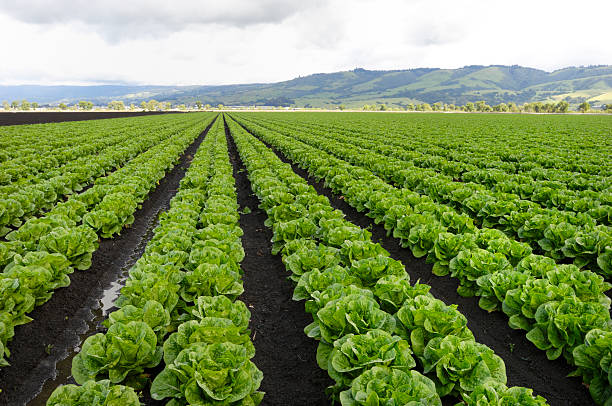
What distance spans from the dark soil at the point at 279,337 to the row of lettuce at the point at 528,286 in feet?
10.9

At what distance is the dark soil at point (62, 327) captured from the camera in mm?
5008

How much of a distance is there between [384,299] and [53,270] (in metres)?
6.24

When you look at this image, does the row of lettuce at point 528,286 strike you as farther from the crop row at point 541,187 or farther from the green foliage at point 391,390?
the crop row at point 541,187

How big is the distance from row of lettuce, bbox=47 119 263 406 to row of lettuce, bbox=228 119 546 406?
1143 mm

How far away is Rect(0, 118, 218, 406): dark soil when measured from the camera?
16.4ft

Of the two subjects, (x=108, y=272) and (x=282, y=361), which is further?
(x=108, y=272)

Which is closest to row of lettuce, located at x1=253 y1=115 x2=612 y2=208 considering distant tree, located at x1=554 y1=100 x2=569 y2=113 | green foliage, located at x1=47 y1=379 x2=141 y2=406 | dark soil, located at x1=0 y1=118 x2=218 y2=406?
green foliage, located at x1=47 y1=379 x2=141 y2=406

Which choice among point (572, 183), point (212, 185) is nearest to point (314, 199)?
point (212, 185)

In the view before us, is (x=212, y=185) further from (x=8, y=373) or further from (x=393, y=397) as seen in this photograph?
(x=393, y=397)

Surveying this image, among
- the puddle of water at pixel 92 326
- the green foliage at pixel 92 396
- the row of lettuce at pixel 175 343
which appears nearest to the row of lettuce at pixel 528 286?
the row of lettuce at pixel 175 343

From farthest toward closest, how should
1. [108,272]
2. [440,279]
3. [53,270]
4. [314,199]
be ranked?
[314,199], [108,272], [440,279], [53,270]

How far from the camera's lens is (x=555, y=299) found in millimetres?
5254

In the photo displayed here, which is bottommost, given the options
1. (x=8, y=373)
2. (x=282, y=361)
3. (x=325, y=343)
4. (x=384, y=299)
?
(x=282, y=361)

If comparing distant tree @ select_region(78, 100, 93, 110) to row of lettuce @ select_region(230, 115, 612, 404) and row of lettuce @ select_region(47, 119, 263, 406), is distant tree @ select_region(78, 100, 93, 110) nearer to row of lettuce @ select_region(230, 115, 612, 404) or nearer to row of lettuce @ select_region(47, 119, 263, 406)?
row of lettuce @ select_region(47, 119, 263, 406)
